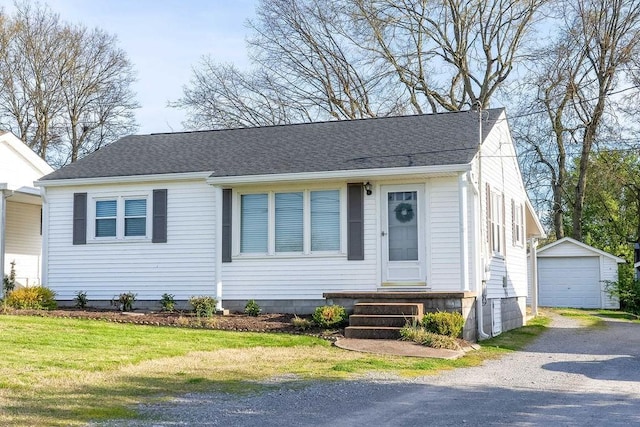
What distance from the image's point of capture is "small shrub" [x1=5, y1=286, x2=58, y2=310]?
16531 mm

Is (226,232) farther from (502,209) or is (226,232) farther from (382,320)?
(502,209)

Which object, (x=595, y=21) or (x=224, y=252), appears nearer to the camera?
(x=224, y=252)

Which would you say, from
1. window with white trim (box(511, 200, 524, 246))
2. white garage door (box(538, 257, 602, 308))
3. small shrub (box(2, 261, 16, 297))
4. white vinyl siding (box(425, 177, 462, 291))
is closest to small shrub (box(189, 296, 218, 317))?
white vinyl siding (box(425, 177, 462, 291))

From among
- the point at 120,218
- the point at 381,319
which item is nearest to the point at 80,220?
the point at 120,218

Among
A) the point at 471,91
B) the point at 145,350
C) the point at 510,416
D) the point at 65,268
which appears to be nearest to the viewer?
the point at 510,416

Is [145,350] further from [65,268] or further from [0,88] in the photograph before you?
[0,88]

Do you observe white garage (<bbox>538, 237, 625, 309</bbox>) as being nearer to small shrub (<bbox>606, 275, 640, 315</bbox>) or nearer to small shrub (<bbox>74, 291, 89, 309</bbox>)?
small shrub (<bbox>606, 275, 640, 315</bbox>)

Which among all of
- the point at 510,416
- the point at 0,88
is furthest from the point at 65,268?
the point at 0,88

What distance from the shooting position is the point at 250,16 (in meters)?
34.3

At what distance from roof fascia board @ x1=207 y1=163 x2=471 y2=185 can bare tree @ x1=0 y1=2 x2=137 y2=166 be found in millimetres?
22641

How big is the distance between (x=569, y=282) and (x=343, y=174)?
58.4 feet

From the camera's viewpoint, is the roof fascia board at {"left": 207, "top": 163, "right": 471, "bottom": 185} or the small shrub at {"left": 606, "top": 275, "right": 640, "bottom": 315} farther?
the small shrub at {"left": 606, "top": 275, "right": 640, "bottom": 315}

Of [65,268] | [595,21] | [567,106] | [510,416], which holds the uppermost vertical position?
[595,21]

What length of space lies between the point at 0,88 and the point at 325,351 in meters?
28.7
